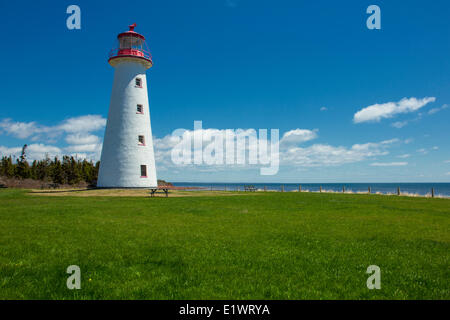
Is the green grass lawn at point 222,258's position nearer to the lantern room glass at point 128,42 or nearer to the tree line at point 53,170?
the lantern room glass at point 128,42

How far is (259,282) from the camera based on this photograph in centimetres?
559

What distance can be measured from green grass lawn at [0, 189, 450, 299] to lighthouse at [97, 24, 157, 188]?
19829mm

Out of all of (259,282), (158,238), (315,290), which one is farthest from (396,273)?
(158,238)

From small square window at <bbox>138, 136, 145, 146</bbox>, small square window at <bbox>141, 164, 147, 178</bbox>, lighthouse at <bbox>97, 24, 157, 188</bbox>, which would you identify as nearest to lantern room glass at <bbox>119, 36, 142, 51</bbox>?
lighthouse at <bbox>97, 24, 157, 188</bbox>

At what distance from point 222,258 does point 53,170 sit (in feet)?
191

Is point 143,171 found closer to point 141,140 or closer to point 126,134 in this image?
point 141,140

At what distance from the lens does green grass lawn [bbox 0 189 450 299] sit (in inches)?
205

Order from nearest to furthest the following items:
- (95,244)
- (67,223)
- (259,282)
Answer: (259,282), (95,244), (67,223)

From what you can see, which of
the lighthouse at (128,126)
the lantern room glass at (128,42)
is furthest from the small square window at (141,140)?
the lantern room glass at (128,42)

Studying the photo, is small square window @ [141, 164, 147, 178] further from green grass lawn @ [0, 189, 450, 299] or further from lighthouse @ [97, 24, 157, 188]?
green grass lawn @ [0, 189, 450, 299]

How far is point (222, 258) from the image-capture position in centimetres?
704

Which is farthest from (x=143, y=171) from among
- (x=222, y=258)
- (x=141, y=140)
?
(x=222, y=258)
